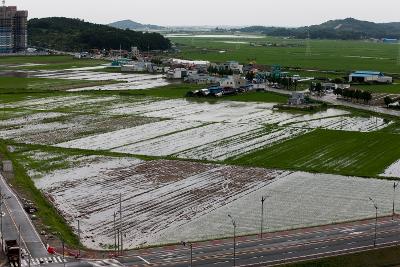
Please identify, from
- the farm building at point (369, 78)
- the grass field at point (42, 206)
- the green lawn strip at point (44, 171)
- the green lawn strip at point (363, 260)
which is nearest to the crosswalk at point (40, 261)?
the green lawn strip at point (44, 171)

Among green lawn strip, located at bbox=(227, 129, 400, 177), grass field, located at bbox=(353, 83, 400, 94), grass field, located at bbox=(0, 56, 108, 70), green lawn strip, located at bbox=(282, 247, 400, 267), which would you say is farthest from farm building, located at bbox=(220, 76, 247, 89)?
green lawn strip, located at bbox=(282, 247, 400, 267)

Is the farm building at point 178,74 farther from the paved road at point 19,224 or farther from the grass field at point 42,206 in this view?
the paved road at point 19,224

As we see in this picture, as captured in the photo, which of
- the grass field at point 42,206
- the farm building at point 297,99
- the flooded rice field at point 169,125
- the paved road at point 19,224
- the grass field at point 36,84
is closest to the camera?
the paved road at point 19,224

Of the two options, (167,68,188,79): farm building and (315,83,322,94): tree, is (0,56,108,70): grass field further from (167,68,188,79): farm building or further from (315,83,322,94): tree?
(315,83,322,94): tree

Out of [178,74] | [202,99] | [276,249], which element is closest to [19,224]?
[276,249]

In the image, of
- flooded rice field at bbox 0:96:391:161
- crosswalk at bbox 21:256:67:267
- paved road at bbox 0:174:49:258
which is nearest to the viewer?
crosswalk at bbox 21:256:67:267

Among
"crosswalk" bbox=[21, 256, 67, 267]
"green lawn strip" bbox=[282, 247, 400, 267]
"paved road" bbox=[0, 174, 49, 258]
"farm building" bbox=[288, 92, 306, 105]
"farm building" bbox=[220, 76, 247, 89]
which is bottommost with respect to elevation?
"crosswalk" bbox=[21, 256, 67, 267]

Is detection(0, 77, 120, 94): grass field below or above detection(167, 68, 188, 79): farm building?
below

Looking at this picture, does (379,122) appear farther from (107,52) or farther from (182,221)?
(107,52)
